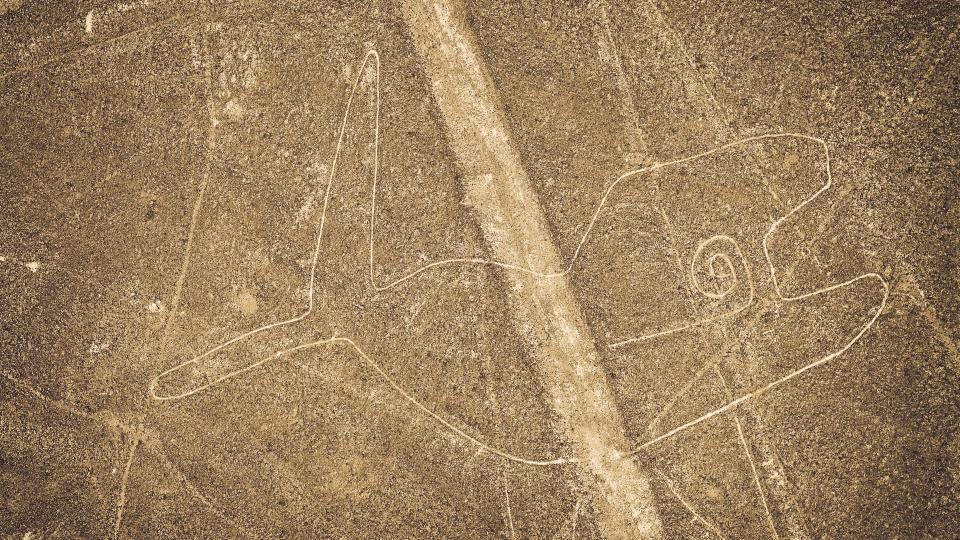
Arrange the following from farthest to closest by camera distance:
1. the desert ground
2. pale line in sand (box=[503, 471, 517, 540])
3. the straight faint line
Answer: the straight faint line, pale line in sand (box=[503, 471, 517, 540]), the desert ground

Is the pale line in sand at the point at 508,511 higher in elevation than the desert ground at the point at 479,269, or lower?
lower

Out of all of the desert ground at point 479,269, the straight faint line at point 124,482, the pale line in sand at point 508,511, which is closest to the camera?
the desert ground at point 479,269

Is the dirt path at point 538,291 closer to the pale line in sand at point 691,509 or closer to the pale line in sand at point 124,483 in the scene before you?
the pale line in sand at point 691,509

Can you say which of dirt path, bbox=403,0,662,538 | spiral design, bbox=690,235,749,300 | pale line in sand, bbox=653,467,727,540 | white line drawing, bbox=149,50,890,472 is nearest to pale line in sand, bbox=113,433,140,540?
white line drawing, bbox=149,50,890,472

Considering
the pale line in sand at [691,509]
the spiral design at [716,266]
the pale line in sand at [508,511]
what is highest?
the spiral design at [716,266]

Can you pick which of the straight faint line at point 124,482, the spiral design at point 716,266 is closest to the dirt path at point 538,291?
the spiral design at point 716,266

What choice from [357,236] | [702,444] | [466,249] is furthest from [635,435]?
[357,236]

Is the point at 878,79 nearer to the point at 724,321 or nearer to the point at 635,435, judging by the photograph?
the point at 724,321

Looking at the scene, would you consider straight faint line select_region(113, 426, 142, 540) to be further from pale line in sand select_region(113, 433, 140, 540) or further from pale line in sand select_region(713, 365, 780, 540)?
pale line in sand select_region(713, 365, 780, 540)
